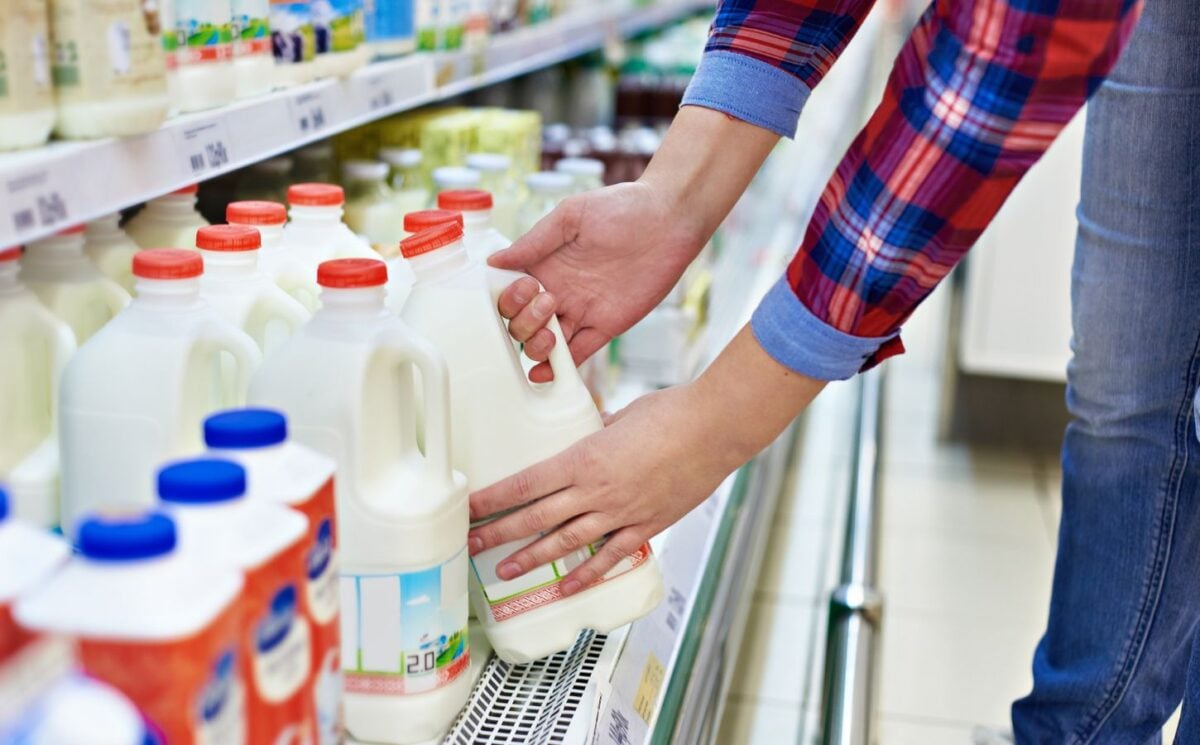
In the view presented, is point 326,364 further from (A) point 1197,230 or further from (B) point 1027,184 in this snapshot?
(B) point 1027,184

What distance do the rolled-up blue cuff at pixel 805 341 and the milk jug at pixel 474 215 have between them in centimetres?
40

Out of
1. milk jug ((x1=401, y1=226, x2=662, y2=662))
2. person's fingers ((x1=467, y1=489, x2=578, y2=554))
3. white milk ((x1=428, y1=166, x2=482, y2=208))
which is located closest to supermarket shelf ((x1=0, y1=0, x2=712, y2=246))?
white milk ((x1=428, y1=166, x2=482, y2=208))

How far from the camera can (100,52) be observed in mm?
1051

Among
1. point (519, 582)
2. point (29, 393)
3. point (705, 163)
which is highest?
point (705, 163)

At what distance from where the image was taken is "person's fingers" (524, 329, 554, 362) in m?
1.34

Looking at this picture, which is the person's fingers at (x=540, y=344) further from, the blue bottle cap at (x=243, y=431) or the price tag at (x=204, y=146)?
the blue bottle cap at (x=243, y=431)

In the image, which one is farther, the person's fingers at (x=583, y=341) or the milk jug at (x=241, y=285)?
the person's fingers at (x=583, y=341)

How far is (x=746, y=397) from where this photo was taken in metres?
1.19

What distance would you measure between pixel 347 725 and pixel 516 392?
35cm

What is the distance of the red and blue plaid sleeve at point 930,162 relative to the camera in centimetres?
101

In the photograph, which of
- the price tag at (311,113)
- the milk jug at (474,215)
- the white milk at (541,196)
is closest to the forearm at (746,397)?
the milk jug at (474,215)

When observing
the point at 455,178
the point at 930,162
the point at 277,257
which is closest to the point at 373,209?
the point at 455,178

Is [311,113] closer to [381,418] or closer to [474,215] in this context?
[474,215]

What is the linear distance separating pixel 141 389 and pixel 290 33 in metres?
0.65
